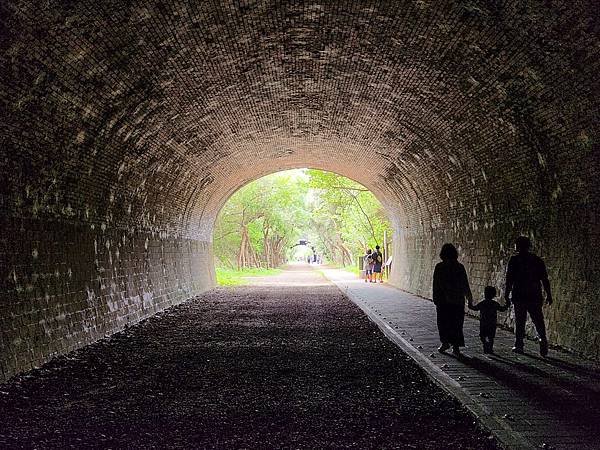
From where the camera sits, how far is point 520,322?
945cm

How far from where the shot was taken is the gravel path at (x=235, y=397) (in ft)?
17.8

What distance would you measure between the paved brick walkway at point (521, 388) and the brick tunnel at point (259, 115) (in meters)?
1.00

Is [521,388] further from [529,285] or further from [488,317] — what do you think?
[488,317]

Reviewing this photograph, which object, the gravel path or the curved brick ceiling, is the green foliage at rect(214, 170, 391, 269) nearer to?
the curved brick ceiling

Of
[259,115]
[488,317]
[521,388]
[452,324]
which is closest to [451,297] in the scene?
[452,324]

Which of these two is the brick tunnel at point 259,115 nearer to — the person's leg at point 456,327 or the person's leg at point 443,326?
the person's leg at point 456,327

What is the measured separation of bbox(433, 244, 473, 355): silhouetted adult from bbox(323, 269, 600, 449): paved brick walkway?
0.28 meters

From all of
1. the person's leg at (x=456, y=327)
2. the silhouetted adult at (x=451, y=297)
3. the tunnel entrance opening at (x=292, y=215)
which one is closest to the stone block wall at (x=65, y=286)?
the silhouetted adult at (x=451, y=297)

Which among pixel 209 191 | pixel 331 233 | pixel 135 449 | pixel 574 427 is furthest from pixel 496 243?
pixel 331 233

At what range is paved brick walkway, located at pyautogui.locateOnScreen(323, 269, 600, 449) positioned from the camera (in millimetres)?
5363

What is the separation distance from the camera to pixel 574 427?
18.1ft

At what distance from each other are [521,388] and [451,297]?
2609mm

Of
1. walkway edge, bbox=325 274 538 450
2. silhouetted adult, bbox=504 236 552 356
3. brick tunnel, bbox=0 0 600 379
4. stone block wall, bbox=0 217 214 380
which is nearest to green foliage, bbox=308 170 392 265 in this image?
brick tunnel, bbox=0 0 600 379

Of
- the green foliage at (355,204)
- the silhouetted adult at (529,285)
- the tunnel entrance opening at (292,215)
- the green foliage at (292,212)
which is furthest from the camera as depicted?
the green foliage at (292,212)
